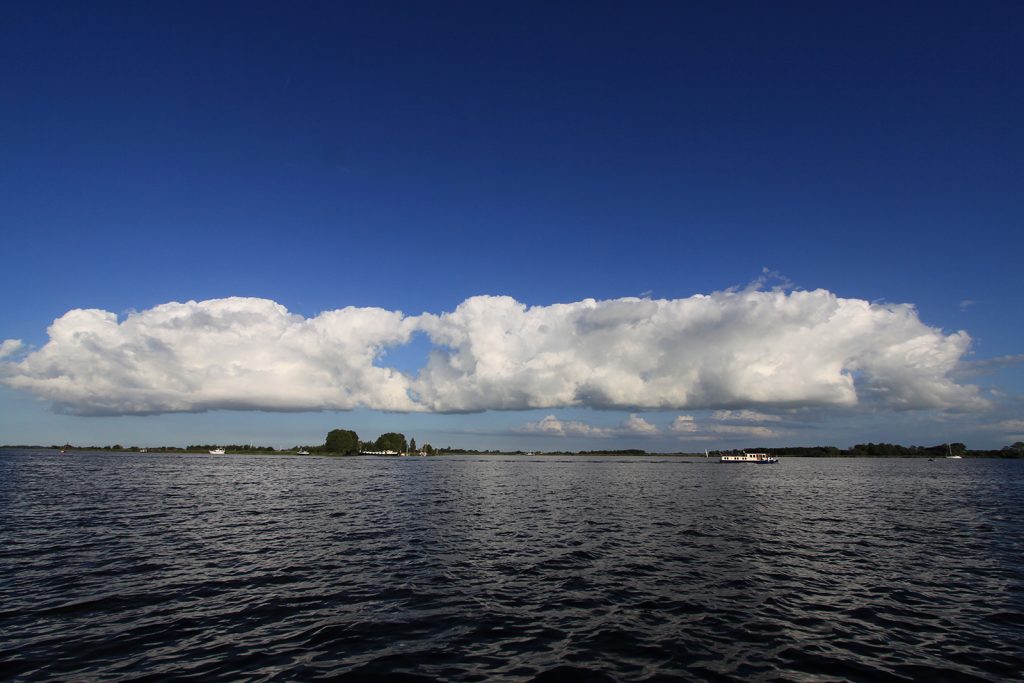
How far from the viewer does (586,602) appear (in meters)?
24.0

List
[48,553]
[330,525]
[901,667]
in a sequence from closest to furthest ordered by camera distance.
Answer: [901,667] → [48,553] → [330,525]

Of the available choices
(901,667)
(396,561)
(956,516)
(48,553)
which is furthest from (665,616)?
(956,516)

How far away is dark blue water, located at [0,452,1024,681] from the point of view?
56.4ft

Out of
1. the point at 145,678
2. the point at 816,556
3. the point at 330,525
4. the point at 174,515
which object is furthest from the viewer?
the point at 174,515

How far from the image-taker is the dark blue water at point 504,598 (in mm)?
17188

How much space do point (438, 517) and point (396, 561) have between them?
818 inches

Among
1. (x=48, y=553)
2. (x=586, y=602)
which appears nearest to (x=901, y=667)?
(x=586, y=602)

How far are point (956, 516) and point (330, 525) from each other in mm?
66099

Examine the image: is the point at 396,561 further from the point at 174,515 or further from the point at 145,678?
the point at 174,515

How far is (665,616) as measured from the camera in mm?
22078

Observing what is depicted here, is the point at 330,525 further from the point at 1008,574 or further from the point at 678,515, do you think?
the point at 1008,574

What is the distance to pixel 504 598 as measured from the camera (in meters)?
24.5

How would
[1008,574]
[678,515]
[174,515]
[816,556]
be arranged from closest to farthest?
[1008,574] < [816,556] < [174,515] < [678,515]

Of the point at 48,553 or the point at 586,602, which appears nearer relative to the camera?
the point at 586,602
